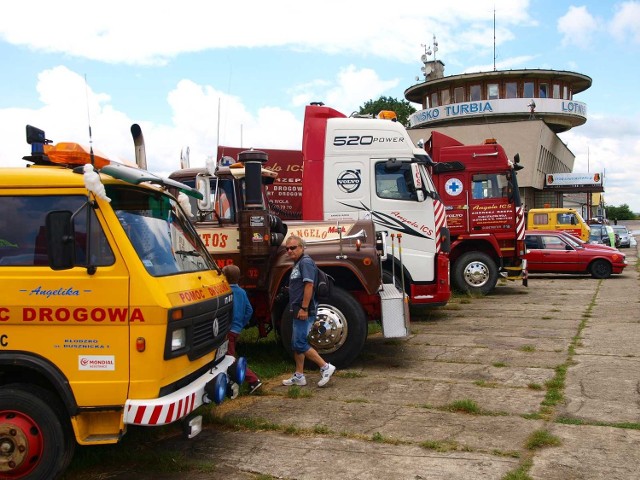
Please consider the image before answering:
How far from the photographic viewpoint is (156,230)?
5020 millimetres

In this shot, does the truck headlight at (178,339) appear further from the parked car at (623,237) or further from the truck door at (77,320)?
the parked car at (623,237)

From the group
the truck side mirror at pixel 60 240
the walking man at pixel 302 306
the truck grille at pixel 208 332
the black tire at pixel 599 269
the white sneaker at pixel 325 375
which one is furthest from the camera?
the black tire at pixel 599 269

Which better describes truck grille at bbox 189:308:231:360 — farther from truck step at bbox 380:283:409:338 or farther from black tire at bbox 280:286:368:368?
truck step at bbox 380:283:409:338

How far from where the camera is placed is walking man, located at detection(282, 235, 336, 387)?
6.95 m

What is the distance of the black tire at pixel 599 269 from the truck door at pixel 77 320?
18.1 meters

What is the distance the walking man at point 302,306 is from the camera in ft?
22.8

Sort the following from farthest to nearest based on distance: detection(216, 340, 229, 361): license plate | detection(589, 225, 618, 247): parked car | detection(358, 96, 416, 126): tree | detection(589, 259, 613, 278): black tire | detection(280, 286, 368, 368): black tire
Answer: detection(358, 96, 416, 126): tree
detection(589, 225, 618, 247): parked car
detection(589, 259, 613, 278): black tire
detection(280, 286, 368, 368): black tire
detection(216, 340, 229, 361): license plate

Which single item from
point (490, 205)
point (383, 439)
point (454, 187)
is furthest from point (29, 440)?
point (490, 205)

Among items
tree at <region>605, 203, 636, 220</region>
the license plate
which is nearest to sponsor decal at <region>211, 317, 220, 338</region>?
the license plate

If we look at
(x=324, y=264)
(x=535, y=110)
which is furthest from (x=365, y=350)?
(x=535, y=110)

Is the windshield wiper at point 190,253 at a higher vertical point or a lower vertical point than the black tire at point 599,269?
higher

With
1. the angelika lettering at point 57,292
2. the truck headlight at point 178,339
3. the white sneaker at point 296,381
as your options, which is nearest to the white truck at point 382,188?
the white sneaker at point 296,381

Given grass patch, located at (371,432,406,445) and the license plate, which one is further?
the license plate

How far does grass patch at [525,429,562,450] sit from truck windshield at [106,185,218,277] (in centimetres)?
312
